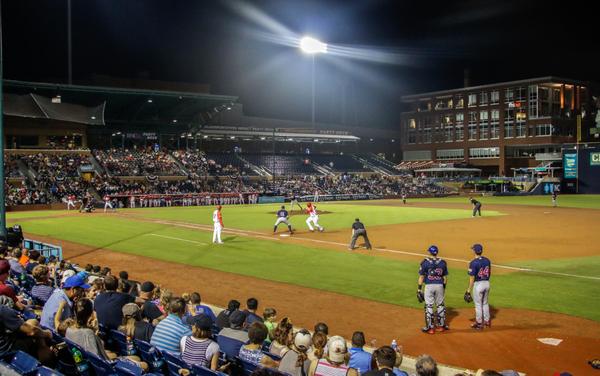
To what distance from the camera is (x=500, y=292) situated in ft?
49.5

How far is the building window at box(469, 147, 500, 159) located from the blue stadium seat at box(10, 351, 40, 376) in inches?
4035

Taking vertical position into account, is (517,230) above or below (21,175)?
below

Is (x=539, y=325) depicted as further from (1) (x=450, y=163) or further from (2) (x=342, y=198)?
(1) (x=450, y=163)

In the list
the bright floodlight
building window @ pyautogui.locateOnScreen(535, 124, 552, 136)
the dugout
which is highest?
the bright floodlight

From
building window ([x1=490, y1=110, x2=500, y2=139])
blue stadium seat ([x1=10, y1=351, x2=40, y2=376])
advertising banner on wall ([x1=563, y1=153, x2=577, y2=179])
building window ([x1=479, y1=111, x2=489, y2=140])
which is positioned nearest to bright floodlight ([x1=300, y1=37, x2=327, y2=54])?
advertising banner on wall ([x1=563, y1=153, x2=577, y2=179])

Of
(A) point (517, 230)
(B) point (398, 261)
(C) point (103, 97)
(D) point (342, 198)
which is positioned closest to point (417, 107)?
(D) point (342, 198)

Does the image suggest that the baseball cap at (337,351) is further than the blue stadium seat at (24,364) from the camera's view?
Yes

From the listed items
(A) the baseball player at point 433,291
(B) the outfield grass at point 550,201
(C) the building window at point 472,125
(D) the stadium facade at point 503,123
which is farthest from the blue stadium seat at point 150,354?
(C) the building window at point 472,125

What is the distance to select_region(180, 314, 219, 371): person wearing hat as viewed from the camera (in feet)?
21.1

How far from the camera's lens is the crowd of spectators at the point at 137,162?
206 ft

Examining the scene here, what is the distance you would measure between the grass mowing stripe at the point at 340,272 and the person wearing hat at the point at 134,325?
7.72m

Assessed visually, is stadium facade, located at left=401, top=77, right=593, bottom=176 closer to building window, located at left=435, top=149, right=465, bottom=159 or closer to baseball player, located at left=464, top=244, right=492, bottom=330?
building window, located at left=435, top=149, right=465, bottom=159

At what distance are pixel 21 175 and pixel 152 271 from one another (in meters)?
42.9

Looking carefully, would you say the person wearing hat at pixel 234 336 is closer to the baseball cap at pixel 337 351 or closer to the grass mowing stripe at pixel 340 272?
the baseball cap at pixel 337 351
